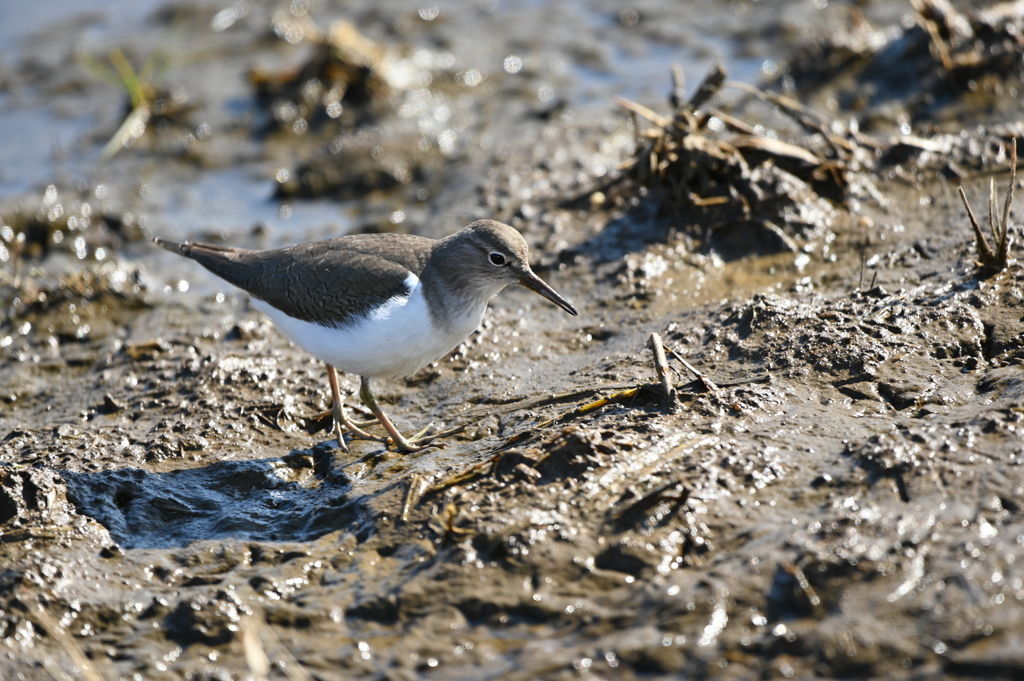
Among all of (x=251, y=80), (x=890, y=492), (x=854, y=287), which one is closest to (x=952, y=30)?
(x=854, y=287)

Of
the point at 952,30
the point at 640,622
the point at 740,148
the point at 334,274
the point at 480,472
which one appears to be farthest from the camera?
the point at 952,30

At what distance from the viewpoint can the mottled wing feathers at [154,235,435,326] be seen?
581 centimetres

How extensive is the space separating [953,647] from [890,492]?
3.22 ft

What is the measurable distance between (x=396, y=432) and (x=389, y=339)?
0.67m

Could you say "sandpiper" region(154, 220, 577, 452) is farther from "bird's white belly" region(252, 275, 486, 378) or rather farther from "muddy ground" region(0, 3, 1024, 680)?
"muddy ground" region(0, 3, 1024, 680)

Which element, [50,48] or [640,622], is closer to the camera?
[640,622]

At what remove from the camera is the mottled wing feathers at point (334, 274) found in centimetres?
581

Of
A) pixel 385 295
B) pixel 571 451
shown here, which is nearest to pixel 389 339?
pixel 385 295

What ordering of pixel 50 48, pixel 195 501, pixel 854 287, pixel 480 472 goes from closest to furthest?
pixel 480 472 → pixel 195 501 → pixel 854 287 → pixel 50 48

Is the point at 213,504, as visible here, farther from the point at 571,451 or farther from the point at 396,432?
the point at 571,451

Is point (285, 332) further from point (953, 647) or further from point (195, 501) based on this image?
point (953, 647)

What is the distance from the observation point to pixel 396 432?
586 cm

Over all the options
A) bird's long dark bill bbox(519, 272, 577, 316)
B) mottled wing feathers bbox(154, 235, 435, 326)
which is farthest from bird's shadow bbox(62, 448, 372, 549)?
bird's long dark bill bbox(519, 272, 577, 316)

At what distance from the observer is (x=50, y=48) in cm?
1321
